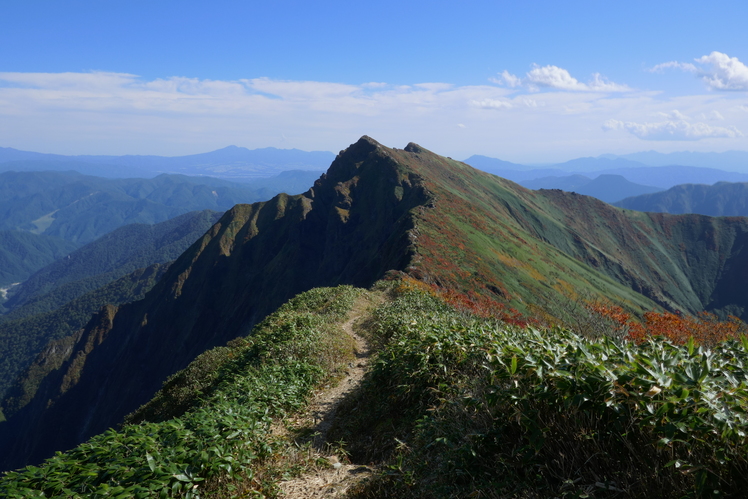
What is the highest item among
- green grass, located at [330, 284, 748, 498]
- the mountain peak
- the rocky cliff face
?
the mountain peak

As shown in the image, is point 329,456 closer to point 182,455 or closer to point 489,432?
point 182,455

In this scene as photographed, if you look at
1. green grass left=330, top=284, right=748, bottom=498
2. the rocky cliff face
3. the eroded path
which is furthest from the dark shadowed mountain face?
green grass left=330, top=284, right=748, bottom=498

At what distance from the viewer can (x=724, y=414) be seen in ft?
11.3

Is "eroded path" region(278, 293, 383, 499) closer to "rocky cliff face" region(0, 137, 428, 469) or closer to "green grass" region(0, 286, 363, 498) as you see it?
"green grass" region(0, 286, 363, 498)

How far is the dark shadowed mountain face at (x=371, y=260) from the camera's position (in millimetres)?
71562

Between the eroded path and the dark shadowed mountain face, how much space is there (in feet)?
132

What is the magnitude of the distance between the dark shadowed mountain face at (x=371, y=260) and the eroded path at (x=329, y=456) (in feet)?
132

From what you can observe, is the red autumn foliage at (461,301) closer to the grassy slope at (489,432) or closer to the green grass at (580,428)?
the grassy slope at (489,432)

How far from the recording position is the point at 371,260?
66.7m

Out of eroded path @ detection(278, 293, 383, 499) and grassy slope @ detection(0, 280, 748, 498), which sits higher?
grassy slope @ detection(0, 280, 748, 498)

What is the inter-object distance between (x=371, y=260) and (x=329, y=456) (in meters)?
59.0

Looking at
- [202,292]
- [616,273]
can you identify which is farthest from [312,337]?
[616,273]

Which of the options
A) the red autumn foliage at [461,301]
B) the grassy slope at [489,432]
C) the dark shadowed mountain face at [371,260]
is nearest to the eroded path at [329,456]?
the grassy slope at [489,432]

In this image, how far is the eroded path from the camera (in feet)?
21.6
